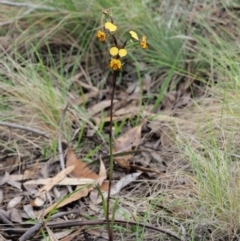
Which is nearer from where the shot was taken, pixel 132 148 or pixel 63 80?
pixel 132 148

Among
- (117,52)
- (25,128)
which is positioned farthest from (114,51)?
(25,128)

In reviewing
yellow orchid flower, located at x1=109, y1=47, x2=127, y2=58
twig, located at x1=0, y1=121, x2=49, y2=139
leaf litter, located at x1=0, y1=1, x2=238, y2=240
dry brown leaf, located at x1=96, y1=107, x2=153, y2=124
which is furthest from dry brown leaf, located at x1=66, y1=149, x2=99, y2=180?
yellow orchid flower, located at x1=109, y1=47, x2=127, y2=58

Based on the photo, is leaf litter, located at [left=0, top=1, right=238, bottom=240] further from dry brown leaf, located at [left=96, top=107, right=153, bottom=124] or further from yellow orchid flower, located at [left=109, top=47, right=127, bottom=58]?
yellow orchid flower, located at [left=109, top=47, right=127, bottom=58]

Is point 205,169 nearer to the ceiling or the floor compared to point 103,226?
nearer to the ceiling

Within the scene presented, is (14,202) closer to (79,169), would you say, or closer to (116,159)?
(79,169)

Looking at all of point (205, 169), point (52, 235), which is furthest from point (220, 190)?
point (52, 235)

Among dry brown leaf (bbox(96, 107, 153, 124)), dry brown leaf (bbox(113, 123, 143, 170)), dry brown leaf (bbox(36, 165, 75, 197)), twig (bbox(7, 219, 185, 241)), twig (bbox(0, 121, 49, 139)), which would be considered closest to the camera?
twig (bbox(7, 219, 185, 241))

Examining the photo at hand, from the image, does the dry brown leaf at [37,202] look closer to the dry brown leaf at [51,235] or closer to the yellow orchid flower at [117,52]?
the dry brown leaf at [51,235]

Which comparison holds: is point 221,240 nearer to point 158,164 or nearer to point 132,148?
point 158,164
